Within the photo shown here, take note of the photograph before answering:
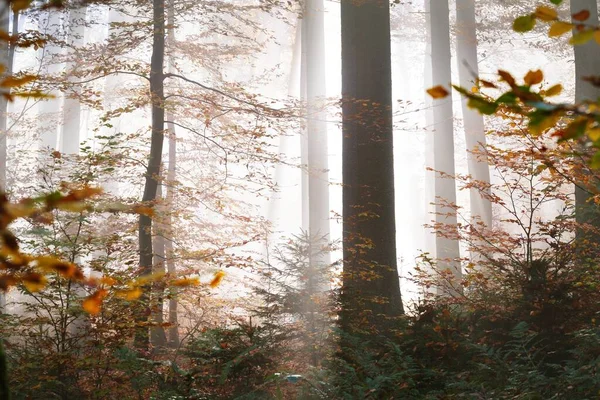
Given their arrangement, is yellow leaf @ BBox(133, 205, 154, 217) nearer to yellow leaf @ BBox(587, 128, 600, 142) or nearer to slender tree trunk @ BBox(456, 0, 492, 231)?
yellow leaf @ BBox(587, 128, 600, 142)

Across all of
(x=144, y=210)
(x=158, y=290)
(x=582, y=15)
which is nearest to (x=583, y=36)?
(x=582, y=15)

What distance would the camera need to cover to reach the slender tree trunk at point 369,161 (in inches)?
266

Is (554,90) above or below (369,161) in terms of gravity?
below

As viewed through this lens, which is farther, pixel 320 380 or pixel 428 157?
pixel 428 157

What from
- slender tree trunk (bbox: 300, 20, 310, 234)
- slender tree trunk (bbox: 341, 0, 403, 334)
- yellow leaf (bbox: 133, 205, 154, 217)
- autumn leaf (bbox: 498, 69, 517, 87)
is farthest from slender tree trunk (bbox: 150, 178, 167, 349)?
slender tree trunk (bbox: 300, 20, 310, 234)

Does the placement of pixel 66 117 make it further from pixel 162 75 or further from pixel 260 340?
pixel 260 340

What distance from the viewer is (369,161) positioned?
7.10 meters

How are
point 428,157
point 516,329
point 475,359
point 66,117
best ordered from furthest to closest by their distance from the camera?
point 428,157 → point 66,117 → point 475,359 → point 516,329

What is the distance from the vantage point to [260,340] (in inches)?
225

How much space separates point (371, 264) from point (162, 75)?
3851mm

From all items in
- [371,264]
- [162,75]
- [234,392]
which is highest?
[162,75]

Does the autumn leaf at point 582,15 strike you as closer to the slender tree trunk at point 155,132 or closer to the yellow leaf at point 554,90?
the yellow leaf at point 554,90

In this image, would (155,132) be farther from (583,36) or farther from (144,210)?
(583,36)

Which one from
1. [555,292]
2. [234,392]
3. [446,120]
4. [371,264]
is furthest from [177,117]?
[555,292]
